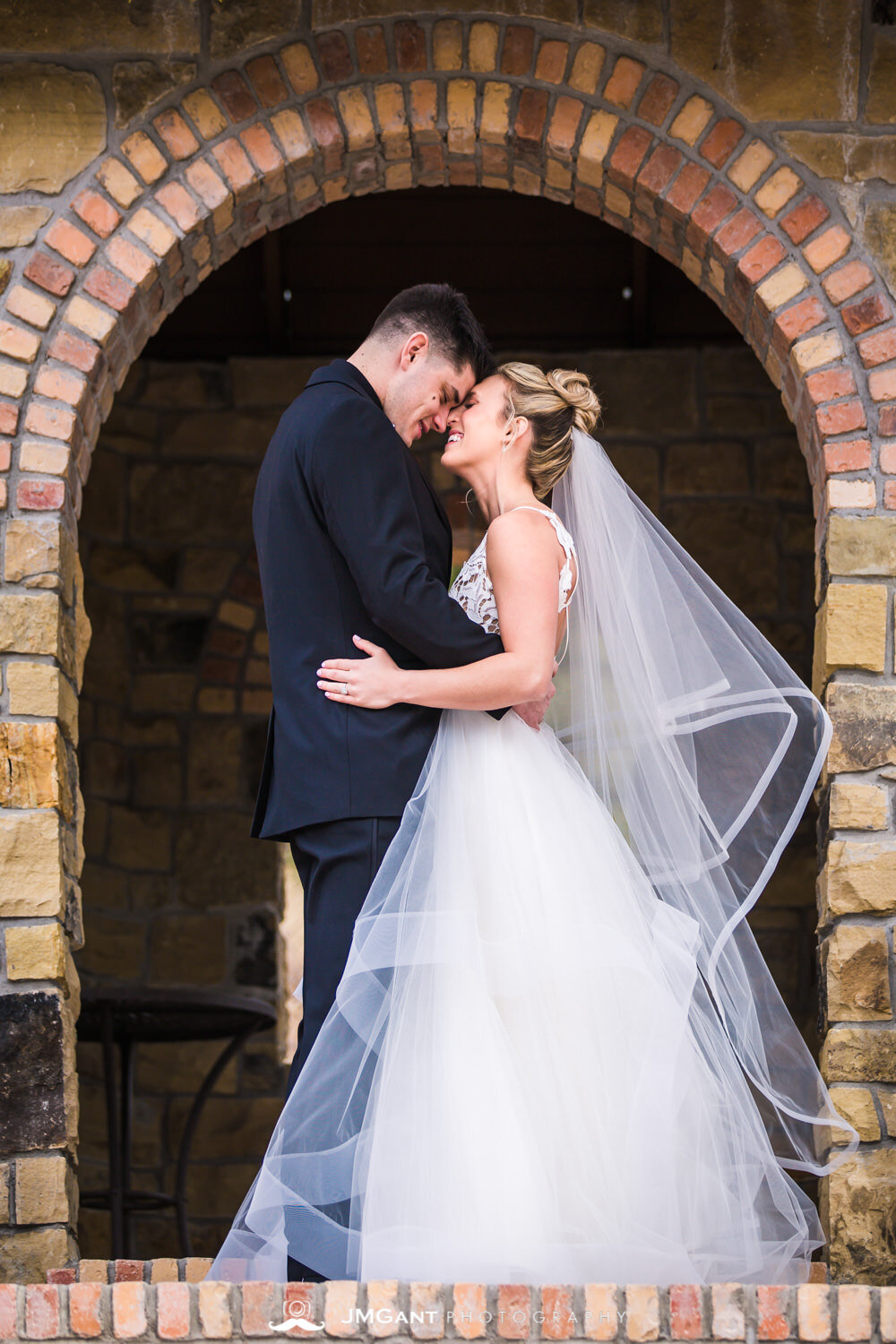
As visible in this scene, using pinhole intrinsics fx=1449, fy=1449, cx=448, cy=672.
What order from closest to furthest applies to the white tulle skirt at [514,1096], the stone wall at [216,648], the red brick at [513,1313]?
the red brick at [513,1313] → the white tulle skirt at [514,1096] → the stone wall at [216,648]

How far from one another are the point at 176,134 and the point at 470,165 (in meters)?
0.67

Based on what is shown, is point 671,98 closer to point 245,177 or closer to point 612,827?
point 245,177

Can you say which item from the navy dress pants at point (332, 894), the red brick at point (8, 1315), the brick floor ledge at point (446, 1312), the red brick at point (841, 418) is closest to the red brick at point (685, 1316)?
the brick floor ledge at point (446, 1312)

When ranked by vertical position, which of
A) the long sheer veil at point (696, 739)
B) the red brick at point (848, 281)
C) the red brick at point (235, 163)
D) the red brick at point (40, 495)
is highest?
the red brick at point (235, 163)

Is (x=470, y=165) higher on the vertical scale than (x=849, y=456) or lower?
higher

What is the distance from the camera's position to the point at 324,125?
3.19 m

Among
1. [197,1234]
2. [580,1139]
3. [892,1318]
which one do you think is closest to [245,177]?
[580,1139]

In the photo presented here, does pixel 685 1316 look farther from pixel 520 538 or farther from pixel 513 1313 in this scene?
pixel 520 538

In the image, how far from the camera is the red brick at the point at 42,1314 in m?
2.13

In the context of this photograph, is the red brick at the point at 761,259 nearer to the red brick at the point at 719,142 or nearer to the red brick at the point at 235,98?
the red brick at the point at 719,142

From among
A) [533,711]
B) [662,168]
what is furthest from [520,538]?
[662,168]

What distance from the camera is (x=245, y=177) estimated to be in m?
3.17

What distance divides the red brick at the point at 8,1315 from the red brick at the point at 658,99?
262 cm

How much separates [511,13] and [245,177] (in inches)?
27.5
